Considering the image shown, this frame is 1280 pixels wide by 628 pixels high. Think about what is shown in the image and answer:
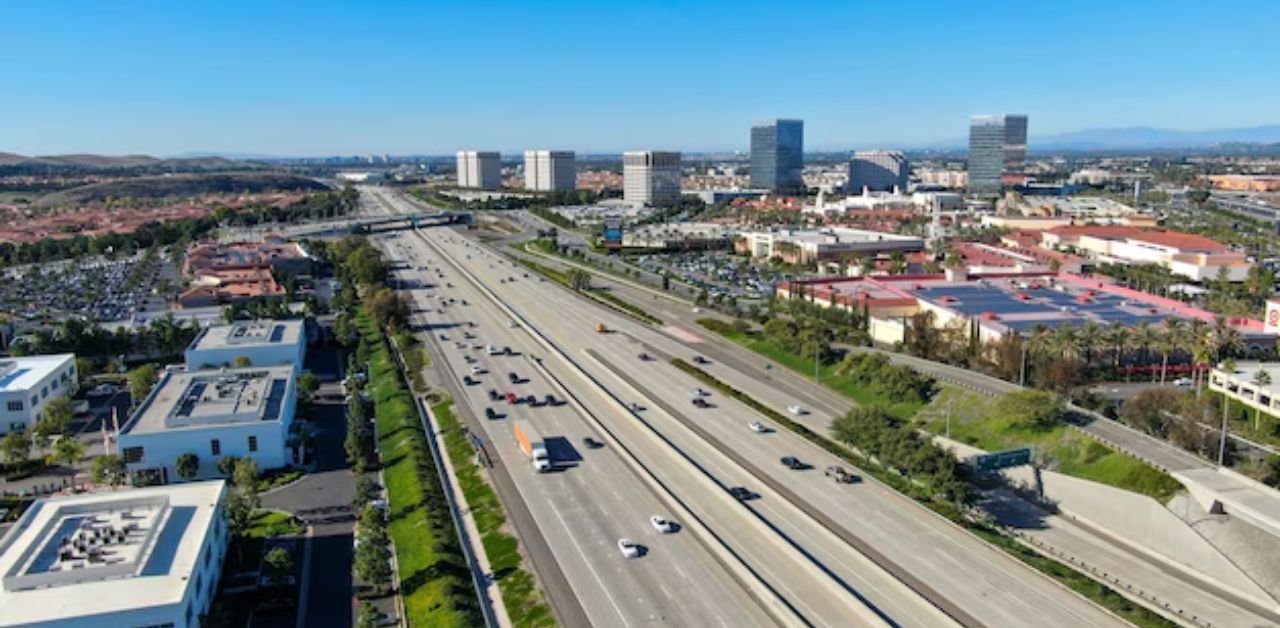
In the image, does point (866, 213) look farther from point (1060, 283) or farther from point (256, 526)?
point (256, 526)

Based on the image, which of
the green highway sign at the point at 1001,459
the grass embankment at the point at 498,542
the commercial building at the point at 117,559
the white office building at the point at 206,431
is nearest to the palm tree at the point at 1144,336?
the green highway sign at the point at 1001,459

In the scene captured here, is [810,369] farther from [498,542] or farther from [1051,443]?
[498,542]

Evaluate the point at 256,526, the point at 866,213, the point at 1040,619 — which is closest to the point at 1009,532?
the point at 1040,619

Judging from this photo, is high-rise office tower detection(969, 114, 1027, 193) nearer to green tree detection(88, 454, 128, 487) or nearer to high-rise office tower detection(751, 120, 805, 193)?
high-rise office tower detection(751, 120, 805, 193)

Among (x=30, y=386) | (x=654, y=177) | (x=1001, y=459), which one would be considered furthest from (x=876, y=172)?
(x=30, y=386)

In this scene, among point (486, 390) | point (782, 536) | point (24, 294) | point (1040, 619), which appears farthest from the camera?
point (24, 294)
